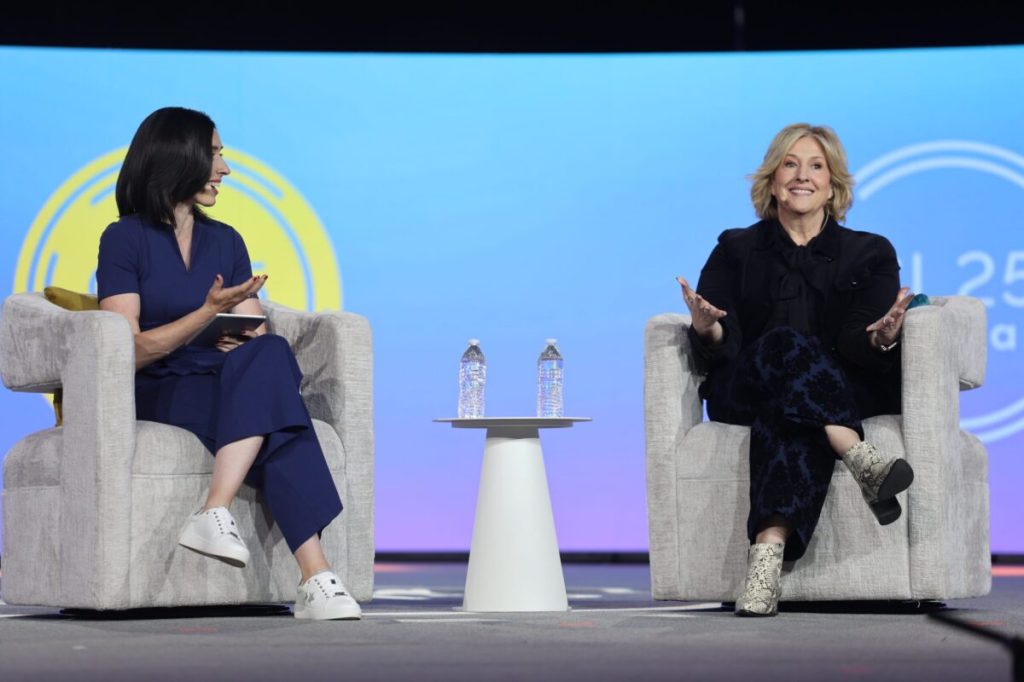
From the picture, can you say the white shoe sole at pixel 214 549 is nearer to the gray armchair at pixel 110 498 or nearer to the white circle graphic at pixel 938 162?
the gray armchair at pixel 110 498

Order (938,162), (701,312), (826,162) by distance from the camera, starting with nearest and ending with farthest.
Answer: (701,312)
(826,162)
(938,162)

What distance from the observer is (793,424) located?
296cm

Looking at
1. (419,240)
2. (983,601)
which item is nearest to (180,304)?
(983,601)

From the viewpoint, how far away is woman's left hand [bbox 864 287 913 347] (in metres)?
3.00

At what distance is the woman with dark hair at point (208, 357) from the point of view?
2.82 metres

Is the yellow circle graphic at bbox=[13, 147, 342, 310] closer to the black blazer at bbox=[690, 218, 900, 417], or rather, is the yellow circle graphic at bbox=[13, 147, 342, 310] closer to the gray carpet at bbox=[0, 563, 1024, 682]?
the gray carpet at bbox=[0, 563, 1024, 682]

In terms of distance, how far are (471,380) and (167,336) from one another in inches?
44.7

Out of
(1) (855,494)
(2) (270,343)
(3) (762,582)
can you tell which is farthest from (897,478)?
(2) (270,343)

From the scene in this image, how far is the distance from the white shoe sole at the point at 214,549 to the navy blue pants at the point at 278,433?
0.18m

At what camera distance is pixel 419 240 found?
5379 millimetres

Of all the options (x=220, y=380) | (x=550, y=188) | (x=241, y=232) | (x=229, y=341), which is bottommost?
(x=220, y=380)

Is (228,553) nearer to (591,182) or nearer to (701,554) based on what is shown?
(701,554)

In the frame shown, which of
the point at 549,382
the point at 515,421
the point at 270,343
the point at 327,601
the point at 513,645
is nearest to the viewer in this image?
the point at 513,645

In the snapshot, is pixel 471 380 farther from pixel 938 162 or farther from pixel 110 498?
pixel 938 162
